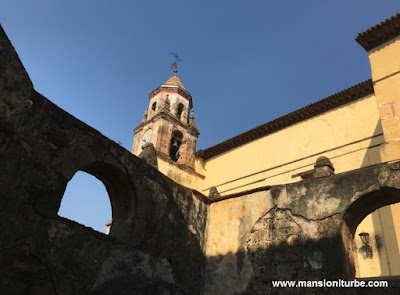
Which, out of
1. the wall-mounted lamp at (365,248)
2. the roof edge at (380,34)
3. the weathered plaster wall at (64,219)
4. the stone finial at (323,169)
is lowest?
the weathered plaster wall at (64,219)

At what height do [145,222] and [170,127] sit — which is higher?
[170,127]

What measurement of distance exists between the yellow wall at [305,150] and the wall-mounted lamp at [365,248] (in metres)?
2.90

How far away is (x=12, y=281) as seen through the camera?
4.12 metres

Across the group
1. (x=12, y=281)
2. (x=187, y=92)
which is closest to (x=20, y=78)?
(x=12, y=281)

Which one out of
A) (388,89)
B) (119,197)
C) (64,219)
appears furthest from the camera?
(388,89)

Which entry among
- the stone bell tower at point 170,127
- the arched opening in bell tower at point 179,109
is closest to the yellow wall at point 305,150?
the stone bell tower at point 170,127

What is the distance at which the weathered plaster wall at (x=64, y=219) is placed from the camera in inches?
165

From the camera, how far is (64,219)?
15.7ft

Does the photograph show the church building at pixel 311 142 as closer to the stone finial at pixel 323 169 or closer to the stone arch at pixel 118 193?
the stone finial at pixel 323 169

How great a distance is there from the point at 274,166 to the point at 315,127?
2.40 m

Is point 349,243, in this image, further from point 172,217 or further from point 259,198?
point 172,217

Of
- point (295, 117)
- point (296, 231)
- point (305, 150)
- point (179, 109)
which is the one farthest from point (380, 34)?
point (179, 109)

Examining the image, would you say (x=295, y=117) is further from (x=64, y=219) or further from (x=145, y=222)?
(x=64, y=219)

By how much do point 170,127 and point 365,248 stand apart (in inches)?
492
